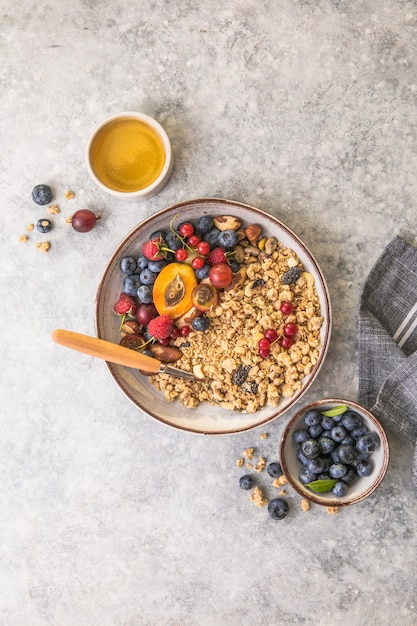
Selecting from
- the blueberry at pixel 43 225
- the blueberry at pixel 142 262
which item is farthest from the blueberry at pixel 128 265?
the blueberry at pixel 43 225

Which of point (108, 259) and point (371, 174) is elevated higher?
point (371, 174)

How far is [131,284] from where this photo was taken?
1.52 meters

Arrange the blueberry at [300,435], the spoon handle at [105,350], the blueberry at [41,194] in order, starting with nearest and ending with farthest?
the spoon handle at [105,350] → the blueberry at [300,435] → the blueberry at [41,194]

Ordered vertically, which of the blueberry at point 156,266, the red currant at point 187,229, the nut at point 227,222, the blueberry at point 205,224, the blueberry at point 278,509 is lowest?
the blueberry at point 278,509

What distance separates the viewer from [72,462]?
166 cm

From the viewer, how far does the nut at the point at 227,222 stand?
1.51 m

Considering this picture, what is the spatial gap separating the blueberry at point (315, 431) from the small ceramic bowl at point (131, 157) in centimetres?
68

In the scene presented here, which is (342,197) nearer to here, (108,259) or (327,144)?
(327,144)

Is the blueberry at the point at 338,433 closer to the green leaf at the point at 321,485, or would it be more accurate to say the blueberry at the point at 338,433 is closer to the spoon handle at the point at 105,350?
the green leaf at the point at 321,485

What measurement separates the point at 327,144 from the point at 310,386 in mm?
604

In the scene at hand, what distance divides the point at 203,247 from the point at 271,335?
26 cm

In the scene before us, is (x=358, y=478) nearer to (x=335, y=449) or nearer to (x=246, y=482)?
(x=335, y=449)

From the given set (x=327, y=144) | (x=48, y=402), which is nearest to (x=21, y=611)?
(x=48, y=402)

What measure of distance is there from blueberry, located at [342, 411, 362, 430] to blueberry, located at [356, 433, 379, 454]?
0.03 m
